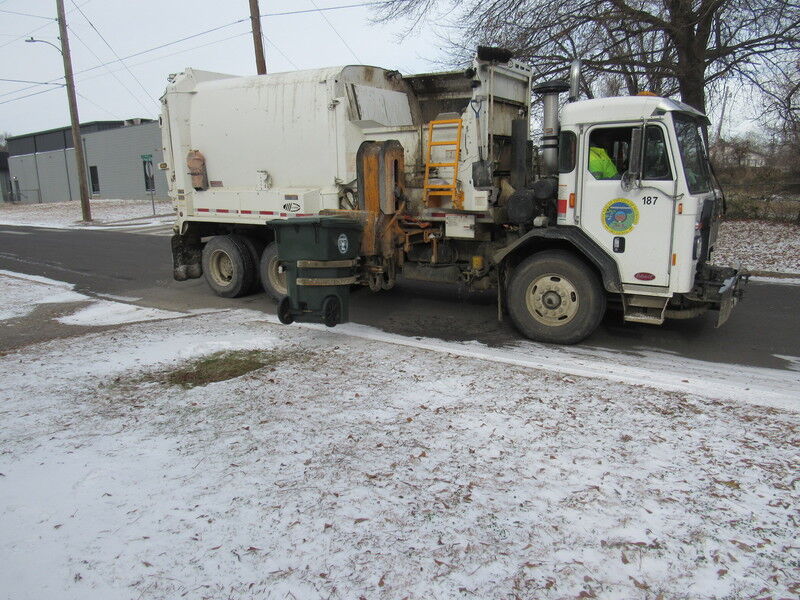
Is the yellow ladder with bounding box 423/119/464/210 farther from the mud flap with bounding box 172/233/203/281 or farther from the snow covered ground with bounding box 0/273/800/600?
the mud flap with bounding box 172/233/203/281

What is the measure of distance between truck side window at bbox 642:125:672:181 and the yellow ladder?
6.79 feet

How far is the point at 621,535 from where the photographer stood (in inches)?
124

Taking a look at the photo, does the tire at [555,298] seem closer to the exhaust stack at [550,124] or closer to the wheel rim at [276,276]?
the exhaust stack at [550,124]

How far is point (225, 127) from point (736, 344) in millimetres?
7474

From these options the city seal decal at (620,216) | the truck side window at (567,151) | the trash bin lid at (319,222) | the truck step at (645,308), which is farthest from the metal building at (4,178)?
the truck step at (645,308)

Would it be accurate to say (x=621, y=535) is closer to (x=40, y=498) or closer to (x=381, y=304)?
(x=40, y=498)

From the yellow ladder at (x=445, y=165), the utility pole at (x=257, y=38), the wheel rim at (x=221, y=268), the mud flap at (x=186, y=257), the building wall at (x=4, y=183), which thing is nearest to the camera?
the yellow ladder at (x=445, y=165)

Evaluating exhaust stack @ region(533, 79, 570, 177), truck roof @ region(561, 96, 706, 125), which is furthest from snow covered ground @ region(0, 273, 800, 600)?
truck roof @ region(561, 96, 706, 125)

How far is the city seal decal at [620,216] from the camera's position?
20.2 feet

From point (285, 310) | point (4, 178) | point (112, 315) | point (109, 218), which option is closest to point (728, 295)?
point (285, 310)

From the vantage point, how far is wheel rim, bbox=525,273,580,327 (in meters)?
6.60

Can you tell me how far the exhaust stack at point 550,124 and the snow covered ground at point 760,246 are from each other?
616 cm

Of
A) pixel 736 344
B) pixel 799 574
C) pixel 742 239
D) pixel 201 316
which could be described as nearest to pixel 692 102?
pixel 742 239

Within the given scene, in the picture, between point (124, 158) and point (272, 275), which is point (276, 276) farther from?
point (124, 158)
